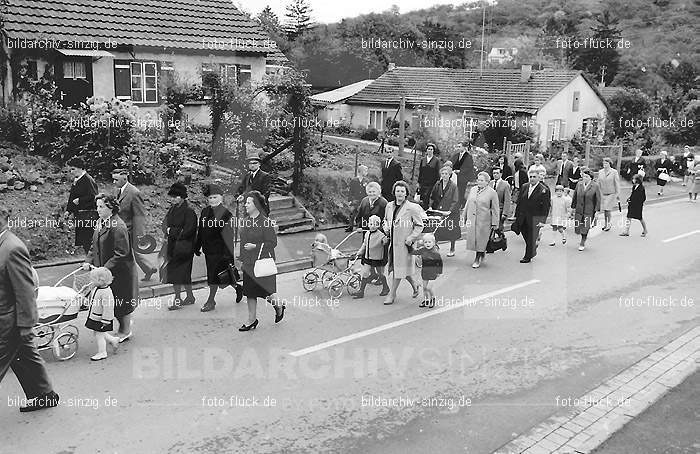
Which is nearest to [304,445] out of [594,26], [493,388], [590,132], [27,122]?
[493,388]

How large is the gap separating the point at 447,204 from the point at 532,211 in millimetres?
1632

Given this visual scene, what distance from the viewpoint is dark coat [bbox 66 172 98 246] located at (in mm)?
12477

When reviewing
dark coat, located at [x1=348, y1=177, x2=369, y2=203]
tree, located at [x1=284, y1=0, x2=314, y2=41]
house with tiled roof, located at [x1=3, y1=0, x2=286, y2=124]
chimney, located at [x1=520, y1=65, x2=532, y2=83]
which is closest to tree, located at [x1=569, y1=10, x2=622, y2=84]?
tree, located at [x1=284, y1=0, x2=314, y2=41]

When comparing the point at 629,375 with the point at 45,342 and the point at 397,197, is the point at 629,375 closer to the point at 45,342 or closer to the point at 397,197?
the point at 397,197

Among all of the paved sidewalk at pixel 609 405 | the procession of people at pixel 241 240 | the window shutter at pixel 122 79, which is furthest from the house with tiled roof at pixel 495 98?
the paved sidewalk at pixel 609 405

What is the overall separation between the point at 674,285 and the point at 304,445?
883cm

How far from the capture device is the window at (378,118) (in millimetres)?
45206

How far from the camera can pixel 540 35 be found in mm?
96188

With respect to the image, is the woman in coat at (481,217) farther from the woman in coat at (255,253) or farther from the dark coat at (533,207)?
the woman in coat at (255,253)

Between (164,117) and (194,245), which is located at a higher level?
(164,117)

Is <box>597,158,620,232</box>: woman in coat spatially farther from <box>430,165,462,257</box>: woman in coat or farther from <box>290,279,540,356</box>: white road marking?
<box>290,279,540,356</box>: white road marking

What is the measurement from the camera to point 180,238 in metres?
10.6

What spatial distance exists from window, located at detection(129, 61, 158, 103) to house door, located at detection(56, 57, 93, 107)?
5.01 ft

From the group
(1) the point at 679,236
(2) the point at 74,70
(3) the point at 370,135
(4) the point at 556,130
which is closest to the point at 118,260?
(2) the point at 74,70
